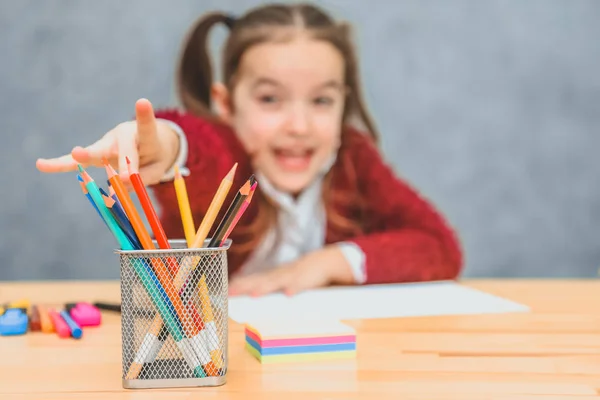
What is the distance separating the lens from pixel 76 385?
1.27 feet

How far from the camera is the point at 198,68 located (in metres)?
1.23

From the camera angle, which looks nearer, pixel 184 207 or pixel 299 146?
pixel 184 207

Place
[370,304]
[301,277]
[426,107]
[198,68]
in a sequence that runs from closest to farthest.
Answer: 1. [370,304]
2. [301,277]
3. [198,68]
4. [426,107]

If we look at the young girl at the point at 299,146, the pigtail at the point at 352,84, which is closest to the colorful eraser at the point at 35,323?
the young girl at the point at 299,146

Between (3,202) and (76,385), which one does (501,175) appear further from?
(76,385)

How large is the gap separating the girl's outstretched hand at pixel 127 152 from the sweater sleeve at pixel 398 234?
43 centimetres

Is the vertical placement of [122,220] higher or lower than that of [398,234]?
higher

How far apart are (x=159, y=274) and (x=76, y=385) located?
0.08 meters

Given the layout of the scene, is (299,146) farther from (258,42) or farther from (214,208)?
(214,208)

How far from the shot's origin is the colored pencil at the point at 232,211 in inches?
15.1

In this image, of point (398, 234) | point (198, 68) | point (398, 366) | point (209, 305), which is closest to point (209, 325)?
point (209, 305)

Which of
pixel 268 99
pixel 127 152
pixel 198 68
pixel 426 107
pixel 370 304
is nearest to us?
pixel 127 152

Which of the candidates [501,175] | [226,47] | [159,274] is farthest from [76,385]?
[501,175]

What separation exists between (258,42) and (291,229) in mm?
326
